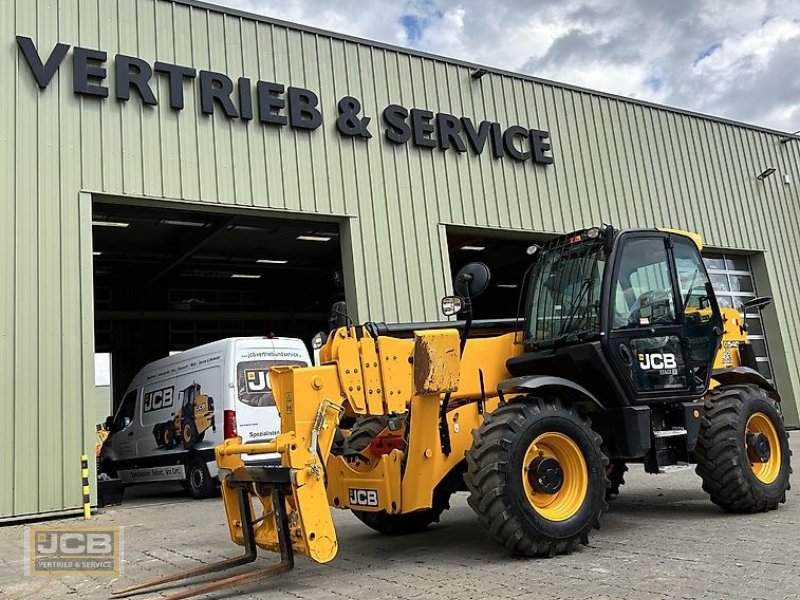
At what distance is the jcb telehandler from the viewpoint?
513cm

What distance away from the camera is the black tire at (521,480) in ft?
16.9

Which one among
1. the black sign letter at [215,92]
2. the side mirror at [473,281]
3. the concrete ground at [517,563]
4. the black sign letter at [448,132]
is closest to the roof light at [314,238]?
the black sign letter at [448,132]

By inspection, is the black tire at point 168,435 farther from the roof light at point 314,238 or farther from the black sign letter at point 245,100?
the roof light at point 314,238

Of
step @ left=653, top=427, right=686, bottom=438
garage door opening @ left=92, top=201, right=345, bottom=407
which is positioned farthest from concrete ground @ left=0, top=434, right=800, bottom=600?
garage door opening @ left=92, top=201, right=345, bottom=407

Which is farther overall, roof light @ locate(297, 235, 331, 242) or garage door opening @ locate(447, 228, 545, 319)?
roof light @ locate(297, 235, 331, 242)

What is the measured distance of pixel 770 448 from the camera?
709 cm

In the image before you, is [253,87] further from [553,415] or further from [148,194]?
[553,415]

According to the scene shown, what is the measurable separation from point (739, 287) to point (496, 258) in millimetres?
6052

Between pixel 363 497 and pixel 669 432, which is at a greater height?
pixel 669 432

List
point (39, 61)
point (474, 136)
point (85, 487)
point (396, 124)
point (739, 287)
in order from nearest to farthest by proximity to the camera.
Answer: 1. point (85, 487)
2. point (39, 61)
3. point (396, 124)
4. point (474, 136)
5. point (739, 287)

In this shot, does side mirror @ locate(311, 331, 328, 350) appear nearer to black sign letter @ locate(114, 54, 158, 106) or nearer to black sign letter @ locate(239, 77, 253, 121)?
black sign letter @ locate(114, 54, 158, 106)

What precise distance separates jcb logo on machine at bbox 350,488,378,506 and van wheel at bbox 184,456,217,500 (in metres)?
5.87

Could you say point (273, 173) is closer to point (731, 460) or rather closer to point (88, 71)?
point (88, 71)

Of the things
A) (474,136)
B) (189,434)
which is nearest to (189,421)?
(189,434)
